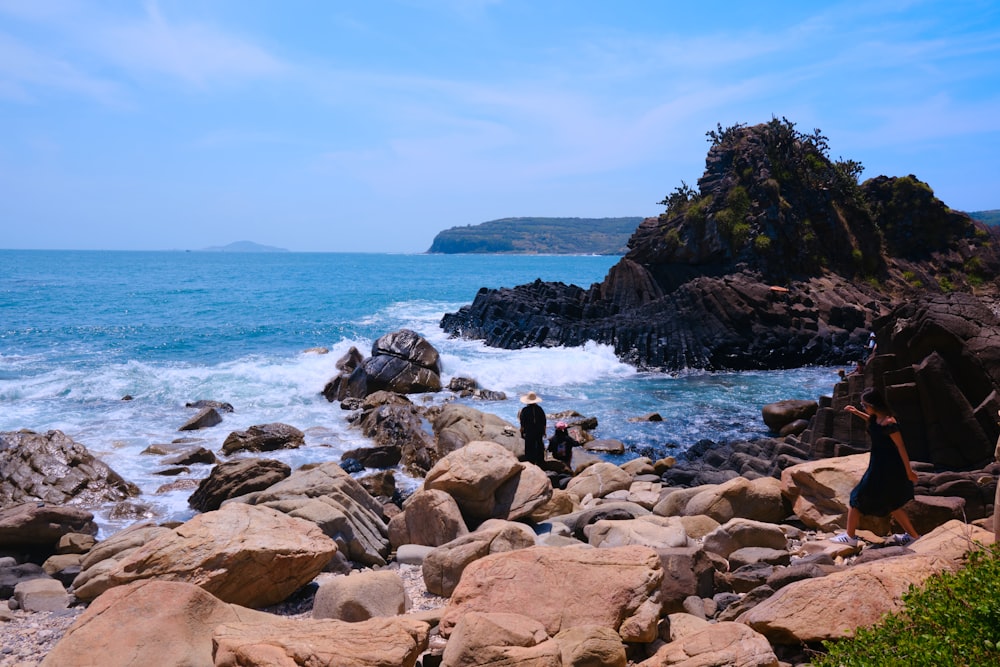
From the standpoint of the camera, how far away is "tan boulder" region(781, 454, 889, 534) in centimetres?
965

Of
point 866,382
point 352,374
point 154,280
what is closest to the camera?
point 866,382

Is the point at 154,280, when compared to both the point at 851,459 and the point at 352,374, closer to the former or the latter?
the point at 352,374

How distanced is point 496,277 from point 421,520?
110 meters

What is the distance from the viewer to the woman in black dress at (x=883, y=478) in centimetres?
823

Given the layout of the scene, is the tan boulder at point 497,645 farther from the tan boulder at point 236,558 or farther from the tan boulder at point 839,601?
the tan boulder at point 236,558

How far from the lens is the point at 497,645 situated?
5301 millimetres

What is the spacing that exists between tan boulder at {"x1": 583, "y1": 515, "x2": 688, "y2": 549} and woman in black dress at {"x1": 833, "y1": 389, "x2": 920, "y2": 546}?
199cm

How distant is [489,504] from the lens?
1043 centimetres

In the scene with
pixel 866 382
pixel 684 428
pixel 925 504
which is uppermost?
pixel 866 382

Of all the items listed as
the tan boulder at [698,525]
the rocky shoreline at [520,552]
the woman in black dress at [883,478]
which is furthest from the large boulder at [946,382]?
the tan boulder at [698,525]

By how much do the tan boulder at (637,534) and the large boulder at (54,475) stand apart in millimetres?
9640

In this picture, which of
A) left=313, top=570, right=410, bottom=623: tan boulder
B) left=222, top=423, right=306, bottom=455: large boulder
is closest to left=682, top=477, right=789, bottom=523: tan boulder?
left=313, top=570, right=410, bottom=623: tan boulder

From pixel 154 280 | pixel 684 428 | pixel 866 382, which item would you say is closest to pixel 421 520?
pixel 866 382

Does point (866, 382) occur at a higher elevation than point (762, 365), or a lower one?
higher
